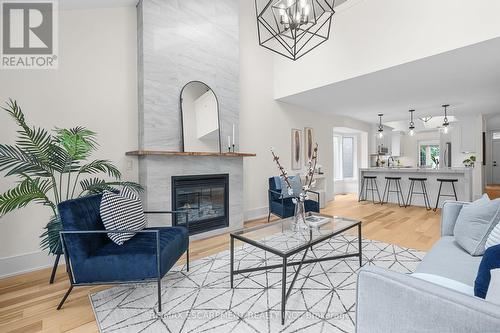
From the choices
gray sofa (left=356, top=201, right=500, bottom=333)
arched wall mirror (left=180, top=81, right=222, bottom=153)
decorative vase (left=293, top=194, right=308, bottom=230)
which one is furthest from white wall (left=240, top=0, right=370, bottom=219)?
gray sofa (left=356, top=201, right=500, bottom=333)

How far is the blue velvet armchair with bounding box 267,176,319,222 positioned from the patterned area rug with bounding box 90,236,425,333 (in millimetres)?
1180

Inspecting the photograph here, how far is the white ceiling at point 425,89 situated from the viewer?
3.10m

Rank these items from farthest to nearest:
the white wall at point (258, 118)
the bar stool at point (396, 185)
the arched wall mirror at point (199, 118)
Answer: the bar stool at point (396, 185)
the white wall at point (258, 118)
the arched wall mirror at point (199, 118)

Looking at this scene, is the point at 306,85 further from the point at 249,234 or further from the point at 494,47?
the point at 249,234

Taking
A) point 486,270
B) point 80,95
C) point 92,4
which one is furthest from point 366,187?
point 92,4

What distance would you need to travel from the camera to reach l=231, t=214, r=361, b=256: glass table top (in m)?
1.91

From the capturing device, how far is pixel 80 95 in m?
2.86

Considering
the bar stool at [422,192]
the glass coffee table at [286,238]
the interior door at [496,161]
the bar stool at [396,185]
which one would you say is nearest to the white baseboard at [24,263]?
the glass coffee table at [286,238]

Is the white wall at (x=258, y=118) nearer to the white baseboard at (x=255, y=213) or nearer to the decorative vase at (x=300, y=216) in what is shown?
the white baseboard at (x=255, y=213)

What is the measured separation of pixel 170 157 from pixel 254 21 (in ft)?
10.7

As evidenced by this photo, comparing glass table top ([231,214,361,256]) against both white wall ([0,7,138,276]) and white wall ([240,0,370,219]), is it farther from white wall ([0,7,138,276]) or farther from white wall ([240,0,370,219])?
white wall ([240,0,370,219])

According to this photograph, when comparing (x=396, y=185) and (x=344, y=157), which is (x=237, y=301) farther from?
(x=344, y=157)

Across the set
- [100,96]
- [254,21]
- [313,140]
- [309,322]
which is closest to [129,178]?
[100,96]

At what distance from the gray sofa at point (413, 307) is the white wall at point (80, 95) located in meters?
3.10
